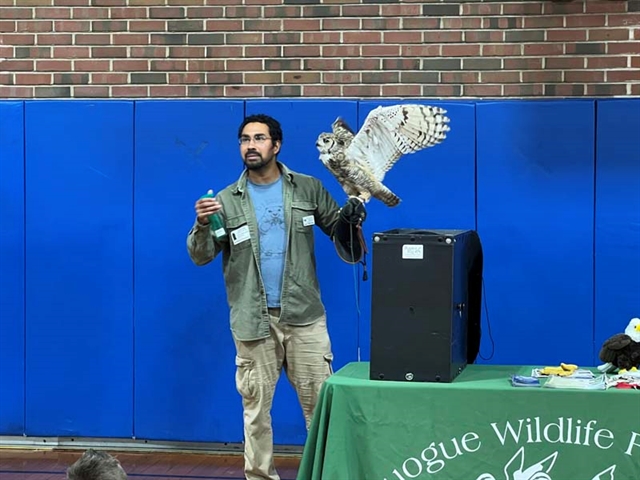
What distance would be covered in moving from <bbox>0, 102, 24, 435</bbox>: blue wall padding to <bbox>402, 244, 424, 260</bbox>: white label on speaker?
9.74 feet

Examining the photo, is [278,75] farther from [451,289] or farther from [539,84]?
[451,289]

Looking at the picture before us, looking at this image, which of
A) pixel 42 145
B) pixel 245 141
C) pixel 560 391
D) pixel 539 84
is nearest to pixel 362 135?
pixel 245 141

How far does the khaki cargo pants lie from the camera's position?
4.48 metres

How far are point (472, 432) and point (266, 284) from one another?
1348 mm

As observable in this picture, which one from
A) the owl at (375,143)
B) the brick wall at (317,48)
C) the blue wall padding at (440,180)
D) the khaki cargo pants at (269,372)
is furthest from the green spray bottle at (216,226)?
the brick wall at (317,48)

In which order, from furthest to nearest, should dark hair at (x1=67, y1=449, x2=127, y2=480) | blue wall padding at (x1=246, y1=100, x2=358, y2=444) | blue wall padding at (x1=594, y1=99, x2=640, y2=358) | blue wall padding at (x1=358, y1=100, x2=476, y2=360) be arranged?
blue wall padding at (x1=246, y1=100, x2=358, y2=444), blue wall padding at (x1=358, y1=100, x2=476, y2=360), blue wall padding at (x1=594, y1=99, x2=640, y2=358), dark hair at (x1=67, y1=449, x2=127, y2=480)

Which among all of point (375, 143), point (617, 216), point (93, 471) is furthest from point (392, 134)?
point (93, 471)

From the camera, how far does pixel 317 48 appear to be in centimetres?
558

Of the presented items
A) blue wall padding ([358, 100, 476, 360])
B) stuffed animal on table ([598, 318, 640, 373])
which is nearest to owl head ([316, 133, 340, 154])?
blue wall padding ([358, 100, 476, 360])

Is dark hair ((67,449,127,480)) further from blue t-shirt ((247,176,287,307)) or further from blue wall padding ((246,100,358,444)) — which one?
blue wall padding ((246,100,358,444))

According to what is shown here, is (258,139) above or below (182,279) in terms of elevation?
above

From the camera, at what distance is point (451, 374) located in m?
3.67

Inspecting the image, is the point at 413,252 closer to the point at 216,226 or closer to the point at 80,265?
the point at 216,226

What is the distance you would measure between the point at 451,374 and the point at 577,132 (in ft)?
7.19
